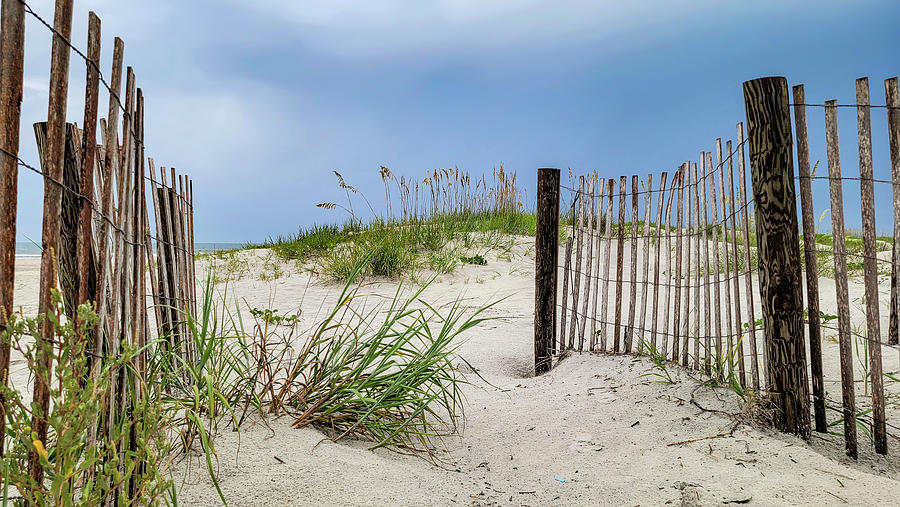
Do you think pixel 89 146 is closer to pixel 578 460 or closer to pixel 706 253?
pixel 578 460

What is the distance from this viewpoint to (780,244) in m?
2.78

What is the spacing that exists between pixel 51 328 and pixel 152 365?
3.25ft

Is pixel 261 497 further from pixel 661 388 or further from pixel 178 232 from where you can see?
pixel 661 388

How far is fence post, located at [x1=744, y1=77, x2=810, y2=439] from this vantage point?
2.77 m

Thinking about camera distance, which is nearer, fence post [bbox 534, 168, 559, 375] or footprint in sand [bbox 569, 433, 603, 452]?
footprint in sand [bbox 569, 433, 603, 452]

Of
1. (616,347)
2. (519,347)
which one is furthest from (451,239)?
(616,347)

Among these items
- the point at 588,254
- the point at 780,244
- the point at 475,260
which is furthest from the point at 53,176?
the point at 475,260

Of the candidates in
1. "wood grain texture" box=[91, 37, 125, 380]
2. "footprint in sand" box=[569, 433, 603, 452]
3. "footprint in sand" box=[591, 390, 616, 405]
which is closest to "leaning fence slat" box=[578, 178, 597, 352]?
"footprint in sand" box=[591, 390, 616, 405]

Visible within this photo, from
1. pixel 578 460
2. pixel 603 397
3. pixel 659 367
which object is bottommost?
pixel 578 460

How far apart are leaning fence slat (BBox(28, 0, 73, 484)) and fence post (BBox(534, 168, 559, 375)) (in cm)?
335

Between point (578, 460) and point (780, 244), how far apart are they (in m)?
1.35

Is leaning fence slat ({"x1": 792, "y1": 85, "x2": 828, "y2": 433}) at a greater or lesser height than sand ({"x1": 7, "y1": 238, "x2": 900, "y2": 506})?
greater

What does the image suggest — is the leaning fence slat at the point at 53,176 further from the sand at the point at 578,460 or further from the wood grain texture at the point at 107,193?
the sand at the point at 578,460

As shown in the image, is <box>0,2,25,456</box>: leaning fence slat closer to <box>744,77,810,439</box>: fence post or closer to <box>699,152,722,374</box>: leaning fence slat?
<box>744,77,810,439</box>: fence post
